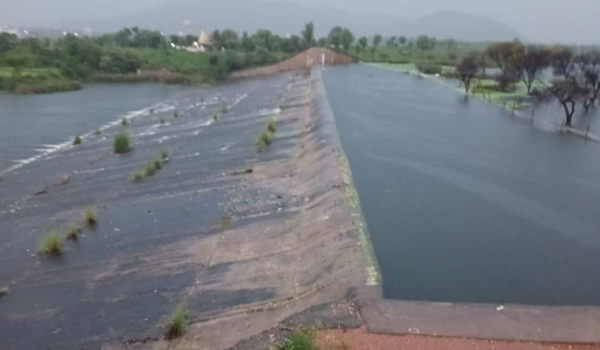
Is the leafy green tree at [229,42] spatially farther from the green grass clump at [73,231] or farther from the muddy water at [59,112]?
the green grass clump at [73,231]

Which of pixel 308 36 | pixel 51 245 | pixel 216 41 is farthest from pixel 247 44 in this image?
pixel 51 245

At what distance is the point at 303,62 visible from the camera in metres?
61.9

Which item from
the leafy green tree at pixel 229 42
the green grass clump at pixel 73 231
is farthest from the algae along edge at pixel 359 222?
the leafy green tree at pixel 229 42

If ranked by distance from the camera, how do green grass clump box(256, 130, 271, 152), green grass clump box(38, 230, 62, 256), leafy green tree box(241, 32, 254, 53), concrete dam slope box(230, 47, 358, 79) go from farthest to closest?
leafy green tree box(241, 32, 254, 53) → concrete dam slope box(230, 47, 358, 79) → green grass clump box(256, 130, 271, 152) → green grass clump box(38, 230, 62, 256)

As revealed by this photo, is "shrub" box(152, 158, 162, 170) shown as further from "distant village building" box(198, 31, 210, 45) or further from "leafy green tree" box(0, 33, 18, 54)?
"distant village building" box(198, 31, 210, 45)

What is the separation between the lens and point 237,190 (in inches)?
580

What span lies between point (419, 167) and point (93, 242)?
365 inches

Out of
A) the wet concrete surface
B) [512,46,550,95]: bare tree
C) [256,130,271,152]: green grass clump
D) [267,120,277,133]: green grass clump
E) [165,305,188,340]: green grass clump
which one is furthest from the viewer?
[512,46,550,95]: bare tree

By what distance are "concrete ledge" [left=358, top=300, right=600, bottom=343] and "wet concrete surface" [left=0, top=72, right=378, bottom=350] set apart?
2.81ft

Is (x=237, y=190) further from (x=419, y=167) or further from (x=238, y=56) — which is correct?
(x=238, y=56)

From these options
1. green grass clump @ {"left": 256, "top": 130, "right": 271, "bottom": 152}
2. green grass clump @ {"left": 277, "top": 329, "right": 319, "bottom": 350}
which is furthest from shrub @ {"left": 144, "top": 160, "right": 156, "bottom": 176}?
green grass clump @ {"left": 277, "top": 329, "right": 319, "bottom": 350}

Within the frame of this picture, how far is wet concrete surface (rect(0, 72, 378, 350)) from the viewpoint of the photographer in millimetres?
8422

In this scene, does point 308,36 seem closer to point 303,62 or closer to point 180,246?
point 303,62

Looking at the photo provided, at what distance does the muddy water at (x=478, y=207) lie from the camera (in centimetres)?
955
